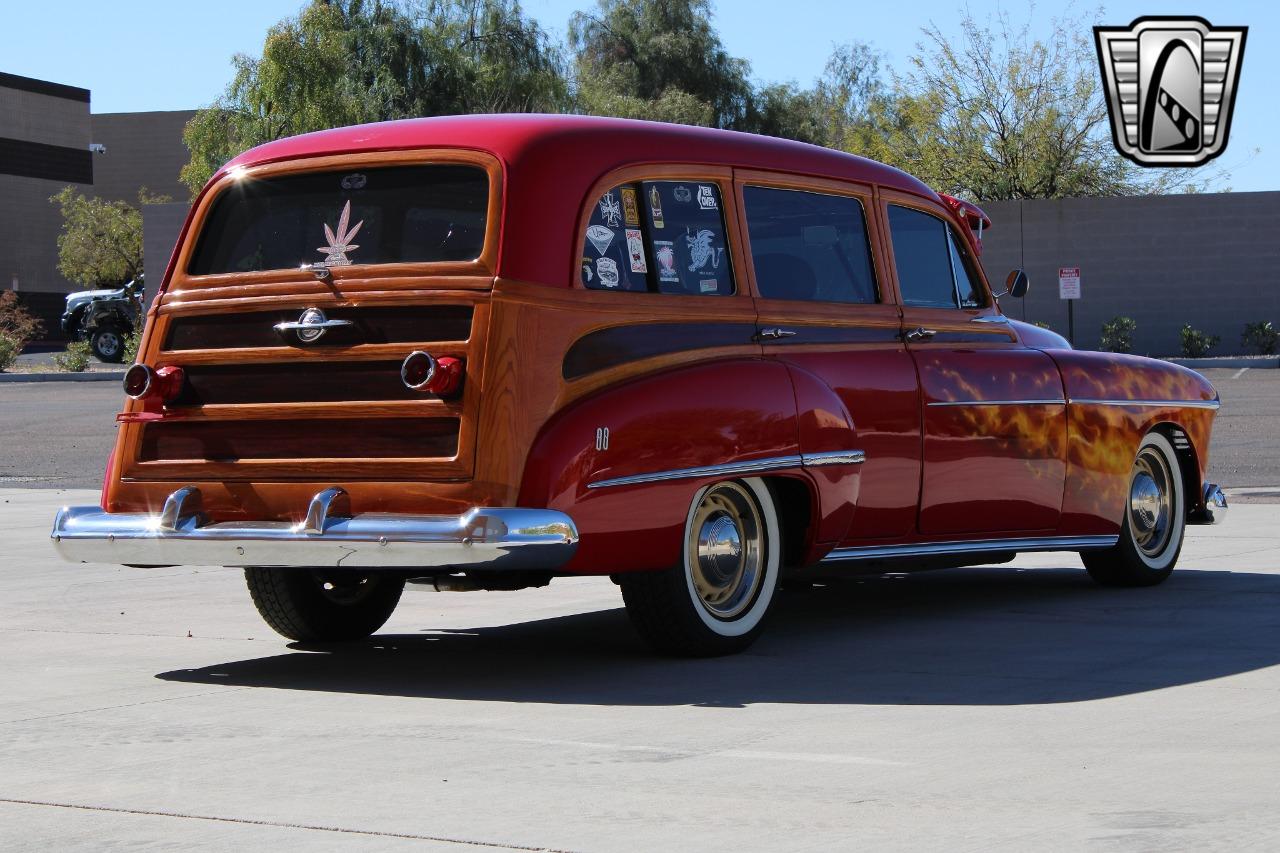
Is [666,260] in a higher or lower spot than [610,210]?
lower

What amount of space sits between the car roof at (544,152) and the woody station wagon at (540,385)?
0.04ft

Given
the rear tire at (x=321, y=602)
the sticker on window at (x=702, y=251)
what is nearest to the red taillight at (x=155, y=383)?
the rear tire at (x=321, y=602)

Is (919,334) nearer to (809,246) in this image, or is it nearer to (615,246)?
(809,246)

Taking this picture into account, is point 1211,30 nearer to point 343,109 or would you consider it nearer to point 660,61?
point 343,109

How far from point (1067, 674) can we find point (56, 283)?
2673 inches

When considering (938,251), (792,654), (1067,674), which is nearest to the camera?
(1067,674)

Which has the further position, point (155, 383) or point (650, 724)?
point (155, 383)

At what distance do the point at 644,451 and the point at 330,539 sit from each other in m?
1.14

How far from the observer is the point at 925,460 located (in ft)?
26.9

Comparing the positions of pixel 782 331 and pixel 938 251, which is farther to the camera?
pixel 938 251

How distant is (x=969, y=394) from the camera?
8453mm

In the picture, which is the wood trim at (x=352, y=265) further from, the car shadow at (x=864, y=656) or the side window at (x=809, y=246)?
the car shadow at (x=864, y=656)

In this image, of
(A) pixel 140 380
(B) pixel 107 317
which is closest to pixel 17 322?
(B) pixel 107 317

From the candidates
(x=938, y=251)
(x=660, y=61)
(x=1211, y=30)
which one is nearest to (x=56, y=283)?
(x=660, y=61)
